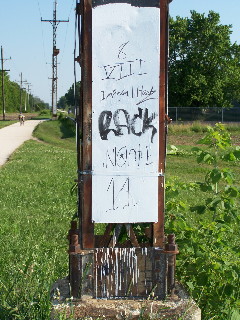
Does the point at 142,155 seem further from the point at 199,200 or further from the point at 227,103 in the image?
the point at 227,103

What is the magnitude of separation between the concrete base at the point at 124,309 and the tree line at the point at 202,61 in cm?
5367

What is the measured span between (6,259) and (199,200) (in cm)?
618

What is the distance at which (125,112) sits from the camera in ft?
10.3

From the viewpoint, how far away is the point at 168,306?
3.20m

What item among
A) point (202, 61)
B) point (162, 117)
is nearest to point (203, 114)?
point (202, 61)

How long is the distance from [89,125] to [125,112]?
0.21m

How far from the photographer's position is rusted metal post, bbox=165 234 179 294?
10.4 feet

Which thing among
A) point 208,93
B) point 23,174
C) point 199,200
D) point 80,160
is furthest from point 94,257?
point 208,93

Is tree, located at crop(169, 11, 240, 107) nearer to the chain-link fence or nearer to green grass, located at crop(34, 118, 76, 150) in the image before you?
→ the chain-link fence

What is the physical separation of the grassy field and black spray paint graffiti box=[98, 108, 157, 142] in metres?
1.04

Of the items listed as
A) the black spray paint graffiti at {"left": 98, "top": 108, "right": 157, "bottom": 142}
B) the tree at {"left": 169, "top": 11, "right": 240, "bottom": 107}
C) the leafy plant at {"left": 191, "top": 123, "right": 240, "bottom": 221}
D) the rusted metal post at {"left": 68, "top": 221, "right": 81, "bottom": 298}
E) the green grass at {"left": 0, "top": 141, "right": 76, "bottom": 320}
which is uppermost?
the tree at {"left": 169, "top": 11, "right": 240, "bottom": 107}

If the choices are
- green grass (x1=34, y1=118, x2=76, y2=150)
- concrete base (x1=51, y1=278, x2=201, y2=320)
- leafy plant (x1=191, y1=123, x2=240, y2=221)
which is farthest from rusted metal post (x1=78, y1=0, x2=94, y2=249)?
green grass (x1=34, y1=118, x2=76, y2=150)

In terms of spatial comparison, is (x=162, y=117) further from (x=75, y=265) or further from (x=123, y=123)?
(x=75, y=265)

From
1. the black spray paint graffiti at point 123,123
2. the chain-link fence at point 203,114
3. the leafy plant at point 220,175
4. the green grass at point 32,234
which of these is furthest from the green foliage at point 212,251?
the chain-link fence at point 203,114
